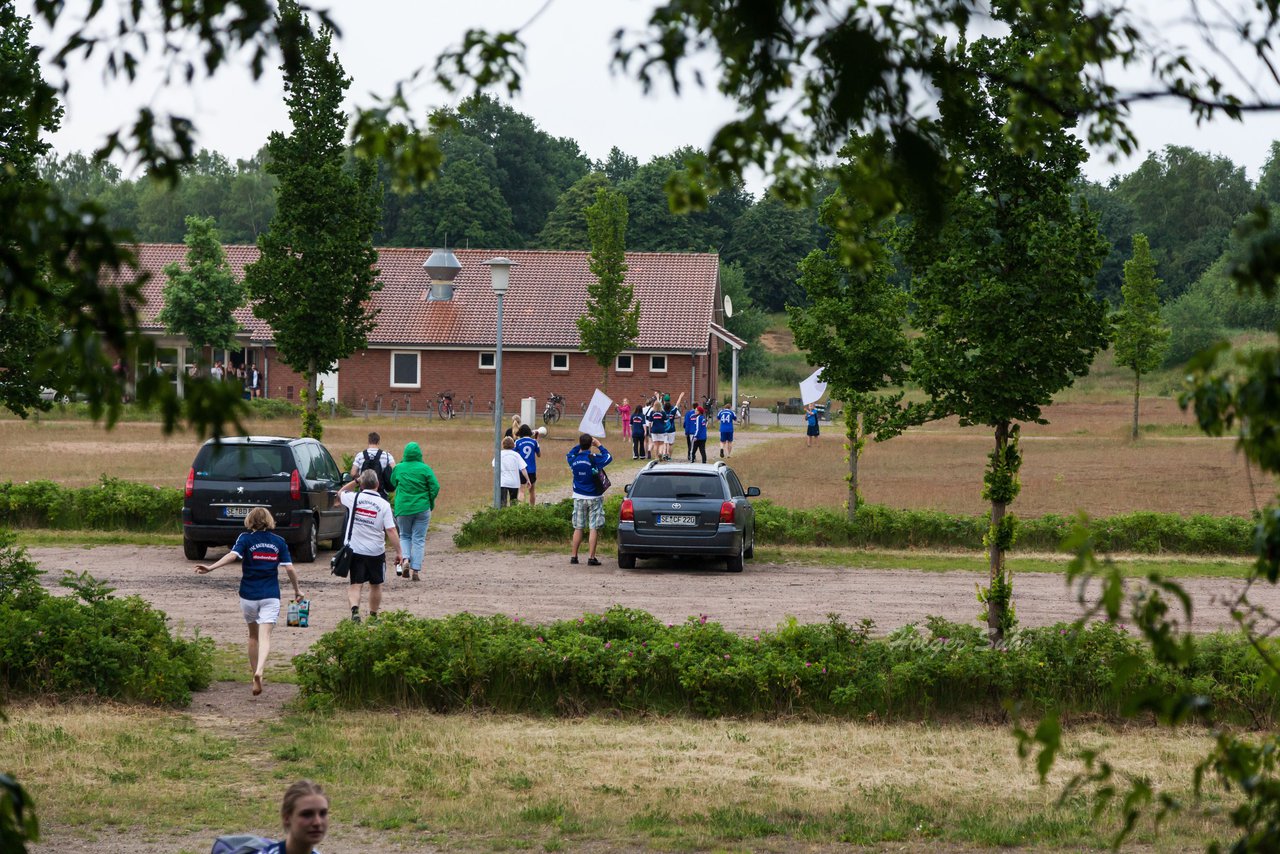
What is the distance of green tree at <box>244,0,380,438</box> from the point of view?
24.2m

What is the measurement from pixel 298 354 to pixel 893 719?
16408 mm

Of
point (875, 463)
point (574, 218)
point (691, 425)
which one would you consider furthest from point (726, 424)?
point (574, 218)

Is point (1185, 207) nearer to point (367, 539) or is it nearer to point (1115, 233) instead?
point (1115, 233)

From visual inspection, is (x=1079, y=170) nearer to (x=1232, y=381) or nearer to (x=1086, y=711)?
(x=1086, y=711)

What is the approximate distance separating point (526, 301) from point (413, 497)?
4749 centimetres

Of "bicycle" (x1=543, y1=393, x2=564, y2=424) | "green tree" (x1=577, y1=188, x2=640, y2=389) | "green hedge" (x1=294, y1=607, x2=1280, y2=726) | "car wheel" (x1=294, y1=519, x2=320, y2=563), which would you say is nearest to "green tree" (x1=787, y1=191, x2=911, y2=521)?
"car wheel" (x1=294, y1=519, x2=320, y2=563)

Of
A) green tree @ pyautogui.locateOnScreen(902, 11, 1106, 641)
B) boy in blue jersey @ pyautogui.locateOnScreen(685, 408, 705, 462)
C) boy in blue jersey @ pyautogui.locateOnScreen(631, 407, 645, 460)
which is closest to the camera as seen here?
green tree @ pyautogui.locateOnScreen(902, 11, 1106, 641)

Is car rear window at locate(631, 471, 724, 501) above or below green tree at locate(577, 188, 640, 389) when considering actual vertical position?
below

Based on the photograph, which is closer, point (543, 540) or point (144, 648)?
point (144, 648)

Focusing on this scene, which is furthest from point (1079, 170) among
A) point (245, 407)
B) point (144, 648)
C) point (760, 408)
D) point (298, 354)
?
point (760, 408)

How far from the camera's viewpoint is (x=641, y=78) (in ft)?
12.3

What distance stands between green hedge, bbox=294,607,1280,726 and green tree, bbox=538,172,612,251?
87804 mm

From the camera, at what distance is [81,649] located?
1089 centimetres

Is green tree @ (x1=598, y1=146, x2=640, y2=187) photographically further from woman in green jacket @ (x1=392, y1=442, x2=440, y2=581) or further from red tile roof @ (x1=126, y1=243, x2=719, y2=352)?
woman in green jacket @ (x1=392, y1=442, x2=440, y2=581)
